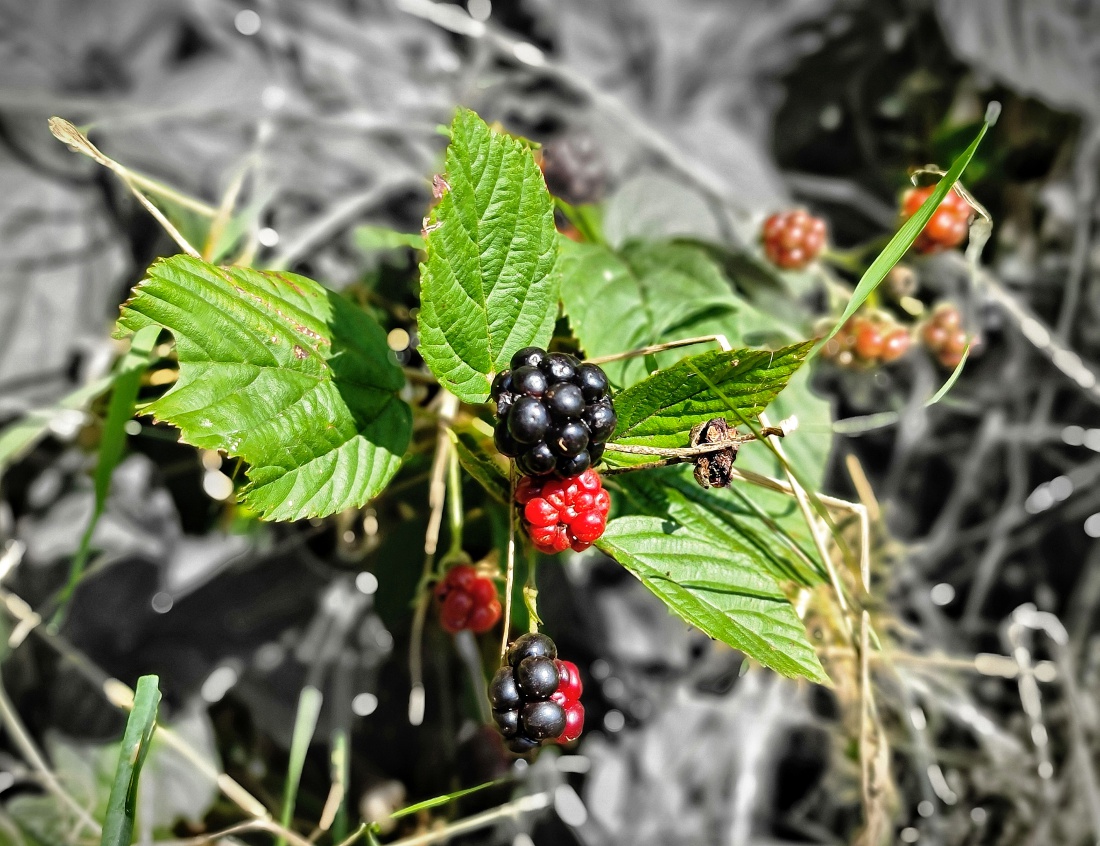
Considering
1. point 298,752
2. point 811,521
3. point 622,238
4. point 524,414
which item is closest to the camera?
point 524,414

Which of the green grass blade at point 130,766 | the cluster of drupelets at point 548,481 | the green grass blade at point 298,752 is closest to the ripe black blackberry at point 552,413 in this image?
the cluster of drupelets at point 548,481

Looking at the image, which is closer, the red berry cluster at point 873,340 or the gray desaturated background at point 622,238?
the red berry cluster at point 873,340

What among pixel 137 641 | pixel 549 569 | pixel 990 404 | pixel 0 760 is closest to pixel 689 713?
pixel 549 569

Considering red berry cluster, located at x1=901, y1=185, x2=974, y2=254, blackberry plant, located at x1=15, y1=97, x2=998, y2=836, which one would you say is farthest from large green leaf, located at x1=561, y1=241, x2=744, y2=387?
red berry cluster, located at x1=901, y1=185, x2=974, y2=254

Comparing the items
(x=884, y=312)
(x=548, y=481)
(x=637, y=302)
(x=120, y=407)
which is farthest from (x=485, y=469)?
(x=884, y=312)

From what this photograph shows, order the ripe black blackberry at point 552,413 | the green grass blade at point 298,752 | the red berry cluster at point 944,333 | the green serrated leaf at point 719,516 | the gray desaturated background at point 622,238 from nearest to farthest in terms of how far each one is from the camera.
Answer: the ripe black blackberry at point 552,413 → the green serrated leaf at point 719,516 → the green grass blade at point 298,752 → the red berry cluster at point 944,333 → the gray desaturated background at point 622,238

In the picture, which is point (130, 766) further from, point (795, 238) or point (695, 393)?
point (795, 238)

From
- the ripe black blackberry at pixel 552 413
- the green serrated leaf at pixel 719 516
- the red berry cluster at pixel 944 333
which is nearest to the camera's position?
the ripe black blackberry at pixel 552 413

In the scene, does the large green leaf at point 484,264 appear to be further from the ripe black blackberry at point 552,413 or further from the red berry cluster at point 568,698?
the red berry cluster at point 568,698
